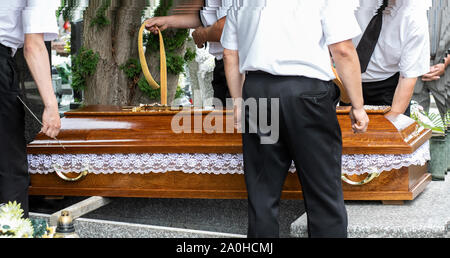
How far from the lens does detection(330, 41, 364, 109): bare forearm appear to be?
2.05 meters

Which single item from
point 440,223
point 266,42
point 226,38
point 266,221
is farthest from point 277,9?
point 440,223

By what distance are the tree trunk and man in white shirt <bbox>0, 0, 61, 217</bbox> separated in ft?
4.25

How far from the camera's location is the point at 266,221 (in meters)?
2.19

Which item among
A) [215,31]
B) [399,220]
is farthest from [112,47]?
[399,220]

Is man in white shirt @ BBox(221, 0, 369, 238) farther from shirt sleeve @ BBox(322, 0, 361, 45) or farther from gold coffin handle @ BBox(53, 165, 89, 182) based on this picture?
gold coffin handle @ BBox(53, 165, 89, 182)

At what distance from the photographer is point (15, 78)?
2.47 metres

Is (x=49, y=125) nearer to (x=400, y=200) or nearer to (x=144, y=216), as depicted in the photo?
(x=144, y=216)

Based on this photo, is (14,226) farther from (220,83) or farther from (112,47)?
(112,47)

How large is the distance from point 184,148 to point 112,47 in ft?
4.64

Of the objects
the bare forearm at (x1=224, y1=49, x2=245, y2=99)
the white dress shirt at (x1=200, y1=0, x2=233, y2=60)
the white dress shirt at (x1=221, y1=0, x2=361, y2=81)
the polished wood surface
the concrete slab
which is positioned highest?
the white dress shirt at (x1=200, y1=0, x2=233, y2=60)

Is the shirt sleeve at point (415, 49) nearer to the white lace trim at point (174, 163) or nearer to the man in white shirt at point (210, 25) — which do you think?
the white lace trim at point (174, 163)

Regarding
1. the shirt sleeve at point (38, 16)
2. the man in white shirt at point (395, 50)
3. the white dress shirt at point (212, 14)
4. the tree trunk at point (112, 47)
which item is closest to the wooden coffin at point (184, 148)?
the man in white shirt at point (395, 50)

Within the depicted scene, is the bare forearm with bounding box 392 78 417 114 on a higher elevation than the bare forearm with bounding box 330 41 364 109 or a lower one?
lower

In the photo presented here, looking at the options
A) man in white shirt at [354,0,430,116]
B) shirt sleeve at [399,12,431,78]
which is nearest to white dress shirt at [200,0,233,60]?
man in white shirt at [354,0,430,116]
